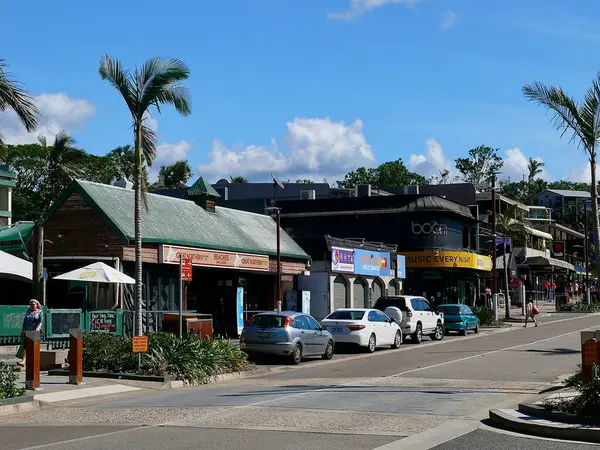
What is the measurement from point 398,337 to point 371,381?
1216cm

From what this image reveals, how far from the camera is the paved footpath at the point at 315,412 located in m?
11.0

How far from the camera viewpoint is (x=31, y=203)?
69.5 meters

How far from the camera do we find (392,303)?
33.2 metres

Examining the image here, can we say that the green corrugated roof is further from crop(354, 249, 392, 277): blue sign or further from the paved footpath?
the paved footpath

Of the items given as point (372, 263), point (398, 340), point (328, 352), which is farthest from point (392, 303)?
point (372, 263)

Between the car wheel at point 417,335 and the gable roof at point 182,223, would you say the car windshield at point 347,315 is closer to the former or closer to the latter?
the car wheel at point 417,335

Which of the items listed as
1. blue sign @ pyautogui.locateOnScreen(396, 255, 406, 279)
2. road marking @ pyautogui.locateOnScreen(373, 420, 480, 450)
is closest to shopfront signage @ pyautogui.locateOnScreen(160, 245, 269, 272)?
blue sign @ pyautogui.locateOnScreen(396, 255, 406, 279)

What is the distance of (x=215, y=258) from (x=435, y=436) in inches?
867

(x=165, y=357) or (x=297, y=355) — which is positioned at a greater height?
(x=165, y=357)

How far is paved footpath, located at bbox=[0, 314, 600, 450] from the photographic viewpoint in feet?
36.1

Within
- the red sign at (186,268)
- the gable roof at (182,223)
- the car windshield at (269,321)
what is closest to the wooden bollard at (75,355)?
the red sign at (186,268)

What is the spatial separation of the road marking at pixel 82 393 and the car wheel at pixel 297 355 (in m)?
6.83

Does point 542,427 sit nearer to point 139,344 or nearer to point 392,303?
point 139,344

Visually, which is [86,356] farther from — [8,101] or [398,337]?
[398,337]
